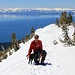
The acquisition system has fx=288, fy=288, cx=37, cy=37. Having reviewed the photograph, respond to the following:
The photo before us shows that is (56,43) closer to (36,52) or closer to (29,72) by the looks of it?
(36,52)

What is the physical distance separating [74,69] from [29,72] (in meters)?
1.97

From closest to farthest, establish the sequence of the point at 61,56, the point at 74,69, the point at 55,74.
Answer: the point at 55,74, the point at 74,69, the point at 61,56

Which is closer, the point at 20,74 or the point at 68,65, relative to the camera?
the point at 20,74

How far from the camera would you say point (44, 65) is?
12961 millimetres

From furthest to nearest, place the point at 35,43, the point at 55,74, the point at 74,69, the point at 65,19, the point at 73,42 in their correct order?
the point at 65,19 < the point at 73,42 < the point at 35,43 < the point at 74,69 < the point at 55,74

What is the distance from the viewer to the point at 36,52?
13.0 meters

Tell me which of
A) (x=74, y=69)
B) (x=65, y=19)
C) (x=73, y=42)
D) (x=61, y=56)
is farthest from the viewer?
(x=65, y=19)

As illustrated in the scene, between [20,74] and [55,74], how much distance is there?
1385 mm

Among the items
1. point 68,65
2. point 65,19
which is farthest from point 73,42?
point 65,19

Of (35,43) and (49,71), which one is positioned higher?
(35,43)

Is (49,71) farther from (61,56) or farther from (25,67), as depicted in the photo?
(61,56)

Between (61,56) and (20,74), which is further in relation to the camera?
(61,56)

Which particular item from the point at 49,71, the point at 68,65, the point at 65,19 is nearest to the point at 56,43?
the point at 68,65

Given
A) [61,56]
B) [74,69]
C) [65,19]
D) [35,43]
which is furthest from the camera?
[65,19]
